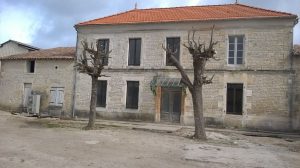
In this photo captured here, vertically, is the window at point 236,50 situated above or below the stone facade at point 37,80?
above

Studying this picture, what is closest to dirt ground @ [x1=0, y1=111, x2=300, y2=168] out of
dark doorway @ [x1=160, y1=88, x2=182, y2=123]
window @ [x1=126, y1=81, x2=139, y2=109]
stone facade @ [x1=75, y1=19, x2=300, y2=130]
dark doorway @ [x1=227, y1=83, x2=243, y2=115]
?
stone facade @ [x1=75, y1=19, x2=300, y2=130]

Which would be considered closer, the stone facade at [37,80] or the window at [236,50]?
the window at [236,50]

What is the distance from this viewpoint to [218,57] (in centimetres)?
1934

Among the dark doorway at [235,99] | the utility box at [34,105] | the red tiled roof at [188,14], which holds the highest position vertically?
the red tiled roof at [188,14]

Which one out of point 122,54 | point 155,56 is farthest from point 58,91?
point 155,56

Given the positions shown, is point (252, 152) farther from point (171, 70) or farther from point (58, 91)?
point (58, 91)

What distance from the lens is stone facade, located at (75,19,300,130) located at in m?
18.2

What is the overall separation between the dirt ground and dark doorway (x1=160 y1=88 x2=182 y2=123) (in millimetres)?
5584

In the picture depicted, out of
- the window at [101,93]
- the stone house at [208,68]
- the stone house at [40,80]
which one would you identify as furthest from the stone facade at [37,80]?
the window at [101,93]

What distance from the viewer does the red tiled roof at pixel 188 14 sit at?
19.4 m

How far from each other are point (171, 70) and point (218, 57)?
2.78m

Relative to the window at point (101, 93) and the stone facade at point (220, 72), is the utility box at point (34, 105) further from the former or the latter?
the window at point (101, 93)

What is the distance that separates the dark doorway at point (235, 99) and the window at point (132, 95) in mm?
5375

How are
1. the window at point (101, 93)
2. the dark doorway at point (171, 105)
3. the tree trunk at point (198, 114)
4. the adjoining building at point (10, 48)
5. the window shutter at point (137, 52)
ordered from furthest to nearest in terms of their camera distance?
1. the adjoining building at point (10, 48)
2. the window at point (101, 93)
3. the window shutter at point (137, 52)
4. the dark doorway at point (171, 105)
5. the tree trunk at point (198, 114)
